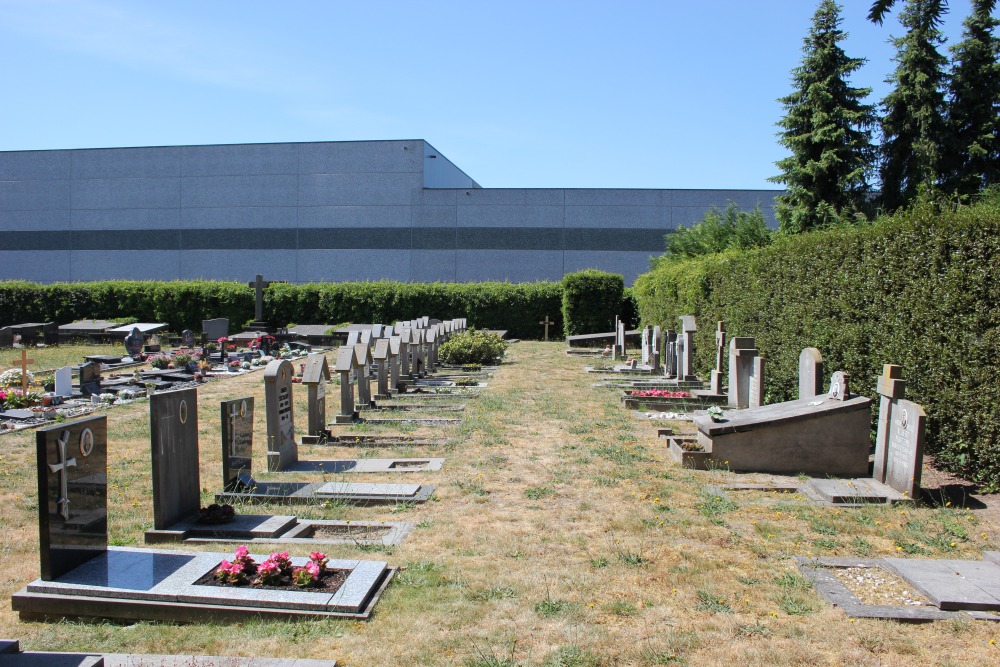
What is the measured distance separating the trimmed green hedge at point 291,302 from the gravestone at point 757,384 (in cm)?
2154

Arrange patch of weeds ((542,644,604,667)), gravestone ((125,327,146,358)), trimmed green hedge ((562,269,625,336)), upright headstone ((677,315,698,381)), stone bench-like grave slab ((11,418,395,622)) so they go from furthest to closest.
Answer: trimmed green hedge ((562,269,625,336)) → gravestone ((125,327,146,358)) → upright headstone ((677,315,698,381)) → stone bench-like grave slab ((11,418,395,622)) → patch of weeds ((542,644,604,667))

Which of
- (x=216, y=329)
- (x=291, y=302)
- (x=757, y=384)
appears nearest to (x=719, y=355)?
(x=757, y=384)

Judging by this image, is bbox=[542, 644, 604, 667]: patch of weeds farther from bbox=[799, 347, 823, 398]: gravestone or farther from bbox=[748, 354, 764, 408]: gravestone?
bbox=[748, 354, 764, 408]: gravestone

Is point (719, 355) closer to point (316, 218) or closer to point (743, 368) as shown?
point (743, 368)

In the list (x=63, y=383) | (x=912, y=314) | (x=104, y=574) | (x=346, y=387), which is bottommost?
(x=63, y=383)

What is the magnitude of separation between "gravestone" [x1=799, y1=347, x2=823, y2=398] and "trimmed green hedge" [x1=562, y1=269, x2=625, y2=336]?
2195 cm

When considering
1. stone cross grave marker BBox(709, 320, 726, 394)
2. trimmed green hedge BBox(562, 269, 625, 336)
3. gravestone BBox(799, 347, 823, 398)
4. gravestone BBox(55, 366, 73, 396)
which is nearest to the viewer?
gravestone BBox(799, 347, 823, 398)

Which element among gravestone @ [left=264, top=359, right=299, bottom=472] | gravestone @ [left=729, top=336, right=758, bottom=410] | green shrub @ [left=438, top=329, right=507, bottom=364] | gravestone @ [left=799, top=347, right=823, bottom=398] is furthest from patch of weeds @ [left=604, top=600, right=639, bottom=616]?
green shrub @ [left=438, top=329, right=507, bottom=364]

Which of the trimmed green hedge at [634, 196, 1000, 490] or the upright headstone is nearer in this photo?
the trimmed green hedge at [634, 196, 1000, 490]

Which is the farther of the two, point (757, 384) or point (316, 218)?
point (316, 218)

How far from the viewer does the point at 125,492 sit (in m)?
7.31

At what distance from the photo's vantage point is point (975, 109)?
75.9ft

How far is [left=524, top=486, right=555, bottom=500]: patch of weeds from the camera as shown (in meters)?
7.11

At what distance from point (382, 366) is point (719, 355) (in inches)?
262
